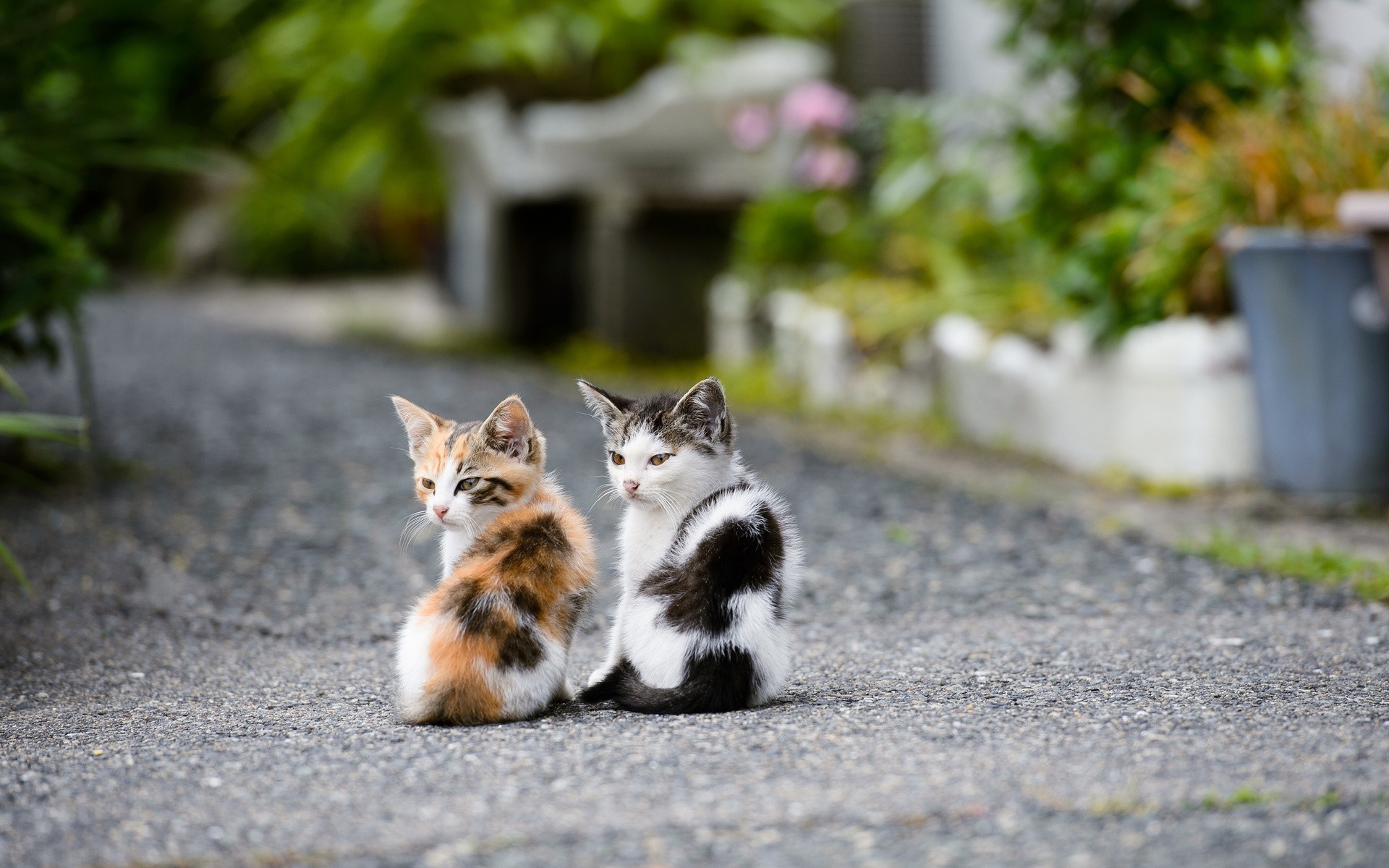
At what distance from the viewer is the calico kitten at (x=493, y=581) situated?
2531mm

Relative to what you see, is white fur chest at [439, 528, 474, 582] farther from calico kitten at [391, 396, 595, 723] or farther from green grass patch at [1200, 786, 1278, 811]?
green grass patch at [1200, 786, 1278, 811]

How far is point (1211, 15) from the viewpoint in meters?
5.57

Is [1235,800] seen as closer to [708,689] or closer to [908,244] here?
[708,689]

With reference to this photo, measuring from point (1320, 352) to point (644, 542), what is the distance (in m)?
2.85

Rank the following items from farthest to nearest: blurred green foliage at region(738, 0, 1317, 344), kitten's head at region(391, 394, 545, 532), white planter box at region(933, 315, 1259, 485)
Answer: blurred green foliage at region(738, 0, 1317, 344)
white planter box at region(933, 315, 1259, 485)
kitten's head at region(391, 394, 545, 532)

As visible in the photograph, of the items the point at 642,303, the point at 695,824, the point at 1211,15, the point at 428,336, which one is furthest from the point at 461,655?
the point at 428,336

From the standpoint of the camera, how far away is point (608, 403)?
2.83 metres

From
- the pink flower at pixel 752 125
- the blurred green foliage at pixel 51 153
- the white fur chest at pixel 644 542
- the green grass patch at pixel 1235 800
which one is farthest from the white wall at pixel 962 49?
the green grass patch at pixel 1235 800

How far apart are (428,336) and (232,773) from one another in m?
7.59

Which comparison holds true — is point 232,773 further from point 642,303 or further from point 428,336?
point 428,336

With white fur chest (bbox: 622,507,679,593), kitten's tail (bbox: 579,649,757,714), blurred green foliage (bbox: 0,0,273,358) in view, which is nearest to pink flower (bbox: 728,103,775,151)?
blurred green foliage (bbox: 0,0,273,358)

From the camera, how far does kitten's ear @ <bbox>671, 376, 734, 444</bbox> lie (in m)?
2.72

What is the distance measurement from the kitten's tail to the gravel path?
0.06 m

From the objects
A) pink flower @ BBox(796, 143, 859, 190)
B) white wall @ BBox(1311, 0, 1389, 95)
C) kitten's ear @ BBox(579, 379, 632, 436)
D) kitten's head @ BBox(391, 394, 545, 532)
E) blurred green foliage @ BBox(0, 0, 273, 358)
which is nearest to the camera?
kitten's head @ BBox(391, 394, 545, 532)
